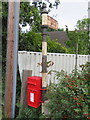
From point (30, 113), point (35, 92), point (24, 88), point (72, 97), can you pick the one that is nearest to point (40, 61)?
point (24, 88)

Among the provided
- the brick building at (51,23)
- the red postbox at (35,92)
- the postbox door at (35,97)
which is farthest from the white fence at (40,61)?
the brick building at (51,23)

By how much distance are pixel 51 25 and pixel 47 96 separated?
110 cm

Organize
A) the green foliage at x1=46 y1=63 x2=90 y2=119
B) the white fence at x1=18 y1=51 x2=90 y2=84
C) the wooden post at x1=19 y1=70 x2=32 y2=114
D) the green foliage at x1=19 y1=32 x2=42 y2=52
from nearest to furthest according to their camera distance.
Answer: the green foliage at x1=46 y1=63 x2=90 y2=119, the wooden post at x1=19 y1=70 x2=32 y2=114, the white fence at x1=18 y1=51 x2=90 y2=84, the green foliage at x1=19 y1=32 x2=42 y2=52

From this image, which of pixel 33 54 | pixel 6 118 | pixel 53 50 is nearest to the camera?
pixel 6 118

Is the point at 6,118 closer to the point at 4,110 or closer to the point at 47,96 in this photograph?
the point at 4,110

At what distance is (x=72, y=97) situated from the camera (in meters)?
1.64

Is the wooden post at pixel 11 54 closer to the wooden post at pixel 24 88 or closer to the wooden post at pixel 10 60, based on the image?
the wooden post at pixel 10 60

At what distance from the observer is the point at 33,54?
281 cm

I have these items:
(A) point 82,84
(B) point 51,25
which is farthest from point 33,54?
(A) point 82,84

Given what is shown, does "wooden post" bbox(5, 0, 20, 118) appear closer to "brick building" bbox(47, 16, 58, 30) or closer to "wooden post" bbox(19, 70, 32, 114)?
"wooden post" bbox(19, 70, 32, 114)

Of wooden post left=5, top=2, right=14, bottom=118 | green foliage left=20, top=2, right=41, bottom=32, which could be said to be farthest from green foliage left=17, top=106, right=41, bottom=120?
green foliage left=20, top=2, right=41, bottom=32

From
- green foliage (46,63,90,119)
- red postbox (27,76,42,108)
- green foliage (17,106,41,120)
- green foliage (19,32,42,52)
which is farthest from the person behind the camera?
green foliage (19,32,42,52)

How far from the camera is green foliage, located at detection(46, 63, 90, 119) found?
158 cm

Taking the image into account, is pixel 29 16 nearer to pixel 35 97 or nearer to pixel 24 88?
pixel 24 88
